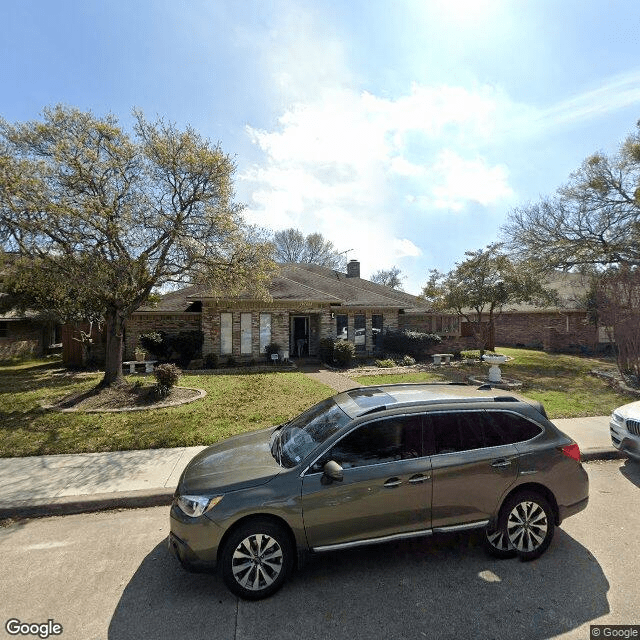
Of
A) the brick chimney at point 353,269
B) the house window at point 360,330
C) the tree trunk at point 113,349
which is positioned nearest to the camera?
the tree trunk at point 113,349

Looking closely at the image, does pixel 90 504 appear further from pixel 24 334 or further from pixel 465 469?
pixel 24 334

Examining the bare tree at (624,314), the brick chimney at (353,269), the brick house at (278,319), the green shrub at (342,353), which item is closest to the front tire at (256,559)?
the brick house at (278,319)

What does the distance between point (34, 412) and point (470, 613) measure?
9546 millimetres

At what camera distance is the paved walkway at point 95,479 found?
483 cm

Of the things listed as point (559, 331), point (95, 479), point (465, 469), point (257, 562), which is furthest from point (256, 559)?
point (559, 331)

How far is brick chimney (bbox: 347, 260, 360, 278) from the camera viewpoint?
27.1m

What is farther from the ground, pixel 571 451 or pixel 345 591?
pixel 571 451

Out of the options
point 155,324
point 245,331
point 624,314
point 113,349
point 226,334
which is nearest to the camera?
point 113,349

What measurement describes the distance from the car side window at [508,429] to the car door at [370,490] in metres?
0.78

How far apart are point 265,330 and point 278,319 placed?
777 mm

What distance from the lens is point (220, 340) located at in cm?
1711

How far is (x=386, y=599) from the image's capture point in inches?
124

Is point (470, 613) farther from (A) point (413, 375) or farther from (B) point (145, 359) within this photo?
(B) point (145, 359)

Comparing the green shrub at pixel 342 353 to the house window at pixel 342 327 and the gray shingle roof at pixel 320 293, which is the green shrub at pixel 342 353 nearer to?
the gray shingle roof at pixel 320 293
